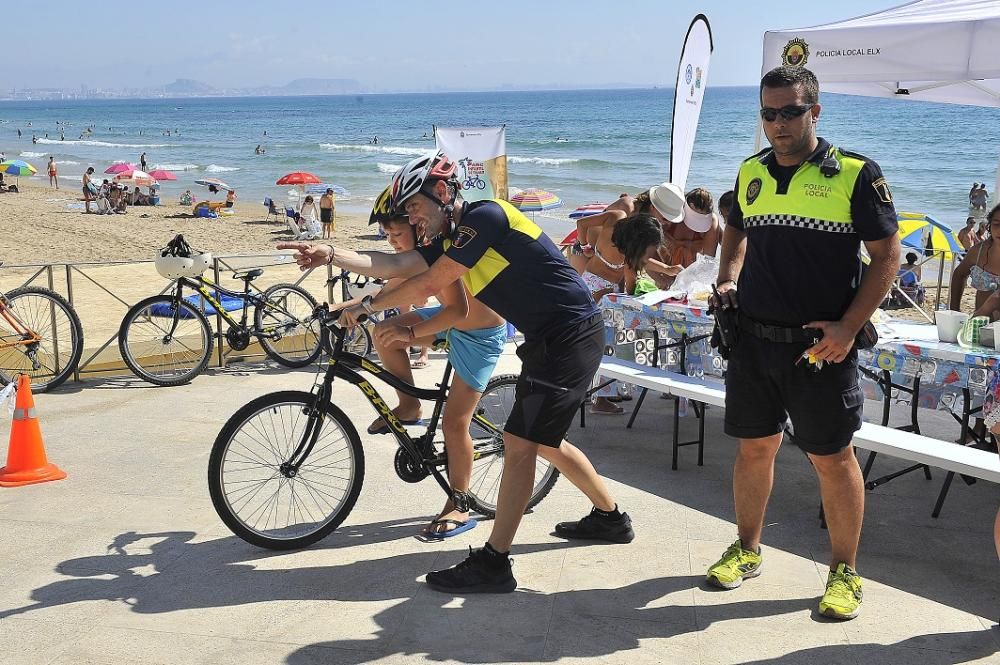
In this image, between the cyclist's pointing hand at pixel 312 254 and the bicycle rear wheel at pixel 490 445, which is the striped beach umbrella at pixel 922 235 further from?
the cyclist's pointing hand at pixel 312 254

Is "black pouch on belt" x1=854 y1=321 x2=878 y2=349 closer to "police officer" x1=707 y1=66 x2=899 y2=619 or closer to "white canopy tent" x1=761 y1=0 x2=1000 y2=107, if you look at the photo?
"police officer" x1=707 y1=66 x2=899 y2=619

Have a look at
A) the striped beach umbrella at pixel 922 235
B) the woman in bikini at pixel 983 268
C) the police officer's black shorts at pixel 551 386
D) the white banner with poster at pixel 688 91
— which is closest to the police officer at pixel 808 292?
the police officer's black shorts at pixel 551 386

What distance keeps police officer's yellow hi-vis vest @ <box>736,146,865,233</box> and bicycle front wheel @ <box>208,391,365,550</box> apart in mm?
1850

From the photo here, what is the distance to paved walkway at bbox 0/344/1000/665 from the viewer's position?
3.38 meters

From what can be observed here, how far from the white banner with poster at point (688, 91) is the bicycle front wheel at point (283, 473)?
5.35 m

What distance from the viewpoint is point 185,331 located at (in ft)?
23.2

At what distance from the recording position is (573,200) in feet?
100

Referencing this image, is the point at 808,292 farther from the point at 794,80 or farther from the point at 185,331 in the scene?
the point at 185,331

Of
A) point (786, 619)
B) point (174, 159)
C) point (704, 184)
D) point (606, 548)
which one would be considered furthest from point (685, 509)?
point (174, 159)

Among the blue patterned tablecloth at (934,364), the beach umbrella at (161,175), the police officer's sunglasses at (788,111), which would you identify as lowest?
the beach umbrella at (161,175)

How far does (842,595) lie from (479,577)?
1.33 meters

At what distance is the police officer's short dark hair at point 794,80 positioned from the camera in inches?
129

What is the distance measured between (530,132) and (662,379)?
6448 cm

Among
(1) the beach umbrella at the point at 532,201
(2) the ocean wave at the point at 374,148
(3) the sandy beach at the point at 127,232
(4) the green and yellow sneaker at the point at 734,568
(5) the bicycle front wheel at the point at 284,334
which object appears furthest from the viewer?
(2) the ocean wave at the point at 374,148
